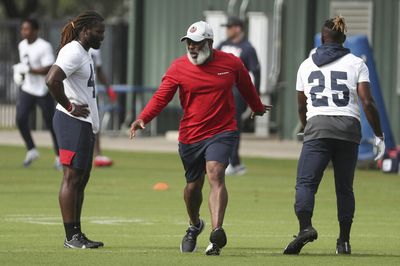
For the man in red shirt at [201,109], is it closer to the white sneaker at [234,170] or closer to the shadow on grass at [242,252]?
the shadow on grass at [242,252]

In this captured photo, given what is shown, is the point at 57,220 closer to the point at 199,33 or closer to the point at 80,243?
the point at 80,243

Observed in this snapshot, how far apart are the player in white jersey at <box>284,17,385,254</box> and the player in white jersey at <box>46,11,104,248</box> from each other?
1.88 metres

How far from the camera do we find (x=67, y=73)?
481 inches

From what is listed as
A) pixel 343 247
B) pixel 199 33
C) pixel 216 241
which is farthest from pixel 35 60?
pixel 216 241

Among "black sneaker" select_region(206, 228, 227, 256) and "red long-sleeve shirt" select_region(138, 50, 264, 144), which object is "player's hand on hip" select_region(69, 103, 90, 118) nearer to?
"red long-sleeve shirt" select_region(138, 50, 264, 144)

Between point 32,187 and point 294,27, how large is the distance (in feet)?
38.2

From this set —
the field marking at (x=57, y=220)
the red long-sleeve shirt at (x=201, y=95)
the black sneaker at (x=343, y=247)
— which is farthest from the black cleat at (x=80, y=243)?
the field marking at (x=57, y=220)

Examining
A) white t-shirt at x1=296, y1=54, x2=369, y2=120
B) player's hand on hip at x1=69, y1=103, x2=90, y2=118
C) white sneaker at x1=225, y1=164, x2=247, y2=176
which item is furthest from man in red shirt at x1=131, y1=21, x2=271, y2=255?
white sneaker at x1=225, y1=164, x2=247, y2=176

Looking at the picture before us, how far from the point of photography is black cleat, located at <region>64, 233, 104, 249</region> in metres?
12.0

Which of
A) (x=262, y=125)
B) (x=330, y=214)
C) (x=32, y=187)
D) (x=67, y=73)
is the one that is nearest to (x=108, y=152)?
(x=262, y=125)

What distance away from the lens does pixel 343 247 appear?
11.9 m

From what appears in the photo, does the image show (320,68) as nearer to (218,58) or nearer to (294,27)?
(218,58)

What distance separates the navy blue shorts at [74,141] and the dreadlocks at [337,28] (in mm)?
2247

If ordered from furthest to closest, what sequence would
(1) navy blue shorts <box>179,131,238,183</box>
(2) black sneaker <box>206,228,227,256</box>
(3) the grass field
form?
(1) navy blue shorts <box>179,131,238,183</box>, (3) the grass field, (2) black sneaker <box>206,228,227,256</box>
